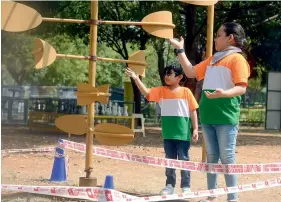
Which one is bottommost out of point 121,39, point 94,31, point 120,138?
point 120,138

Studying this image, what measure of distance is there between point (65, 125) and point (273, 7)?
18.6 m

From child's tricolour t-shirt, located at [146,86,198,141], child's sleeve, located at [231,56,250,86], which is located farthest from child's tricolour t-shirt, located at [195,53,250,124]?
child's tricolour t-shirt, located at [146,86,198,141]

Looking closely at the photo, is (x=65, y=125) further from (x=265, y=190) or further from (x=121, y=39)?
(x=121, y=39)

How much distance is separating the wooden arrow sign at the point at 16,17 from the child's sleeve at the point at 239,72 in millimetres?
2073

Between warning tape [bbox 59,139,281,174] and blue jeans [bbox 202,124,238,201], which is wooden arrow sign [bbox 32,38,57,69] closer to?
warning tape [bbox 59,139,281,174]

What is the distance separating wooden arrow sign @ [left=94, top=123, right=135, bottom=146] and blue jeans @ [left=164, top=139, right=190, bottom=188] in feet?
A: 1.72

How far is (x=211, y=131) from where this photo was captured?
6180 millimetres

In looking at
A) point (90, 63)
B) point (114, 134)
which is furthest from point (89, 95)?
point (114, 134)

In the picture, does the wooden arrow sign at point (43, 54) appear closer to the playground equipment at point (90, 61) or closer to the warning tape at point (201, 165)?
the playground equipment at point (90, 61)

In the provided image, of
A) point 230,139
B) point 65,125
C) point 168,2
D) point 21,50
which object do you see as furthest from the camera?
point 21,50

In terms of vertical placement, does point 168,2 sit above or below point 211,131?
above

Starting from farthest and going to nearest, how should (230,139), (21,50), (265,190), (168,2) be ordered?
1. (21,50)
2. (168,2)
3. (265,190)
4. (230,139)

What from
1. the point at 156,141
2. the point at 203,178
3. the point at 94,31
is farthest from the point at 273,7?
the point at 94,31

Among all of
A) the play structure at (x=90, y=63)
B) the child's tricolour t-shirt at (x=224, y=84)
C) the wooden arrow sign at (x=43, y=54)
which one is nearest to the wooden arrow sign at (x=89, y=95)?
the play structure at (x=90, y=63)
